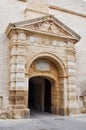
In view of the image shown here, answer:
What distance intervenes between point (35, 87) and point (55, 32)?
203 inches

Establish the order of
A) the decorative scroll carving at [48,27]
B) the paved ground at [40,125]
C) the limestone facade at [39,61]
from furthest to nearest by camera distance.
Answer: the decorative scroll carving at [48,27], the limestone facade at [39,61], the paved ground at [40,125]

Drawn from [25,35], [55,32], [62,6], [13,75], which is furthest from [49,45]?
[62,6]

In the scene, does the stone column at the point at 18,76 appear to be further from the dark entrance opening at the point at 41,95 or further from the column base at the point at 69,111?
the dark entrance opening at the point at 41,95

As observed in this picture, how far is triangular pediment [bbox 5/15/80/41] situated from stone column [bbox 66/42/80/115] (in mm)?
636

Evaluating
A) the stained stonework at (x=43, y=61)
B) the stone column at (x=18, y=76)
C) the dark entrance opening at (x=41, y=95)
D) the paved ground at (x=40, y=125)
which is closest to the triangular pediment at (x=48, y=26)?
the stained stonework at (x=43, y=61)

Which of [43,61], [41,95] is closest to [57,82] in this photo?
[43,61]

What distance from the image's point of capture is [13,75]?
28.8 feet

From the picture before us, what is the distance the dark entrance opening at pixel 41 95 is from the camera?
38.3 feet

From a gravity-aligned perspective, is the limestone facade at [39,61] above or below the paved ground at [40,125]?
above

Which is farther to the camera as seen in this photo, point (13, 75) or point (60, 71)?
point (60, 71)

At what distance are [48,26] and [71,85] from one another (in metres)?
3.23

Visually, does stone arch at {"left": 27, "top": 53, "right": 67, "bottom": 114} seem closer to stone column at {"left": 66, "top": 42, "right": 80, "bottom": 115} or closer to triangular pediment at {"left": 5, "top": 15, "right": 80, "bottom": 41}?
stone column at {"left": 66, "top": 42, "right": 80, "bottom": 115}

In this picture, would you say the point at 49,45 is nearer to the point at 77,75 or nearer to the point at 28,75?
the point at 28,75

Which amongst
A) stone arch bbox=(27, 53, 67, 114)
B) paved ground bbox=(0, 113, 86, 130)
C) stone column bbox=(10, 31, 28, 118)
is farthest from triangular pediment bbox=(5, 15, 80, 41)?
paved ground bbox=(0, 113, 86, 130)
